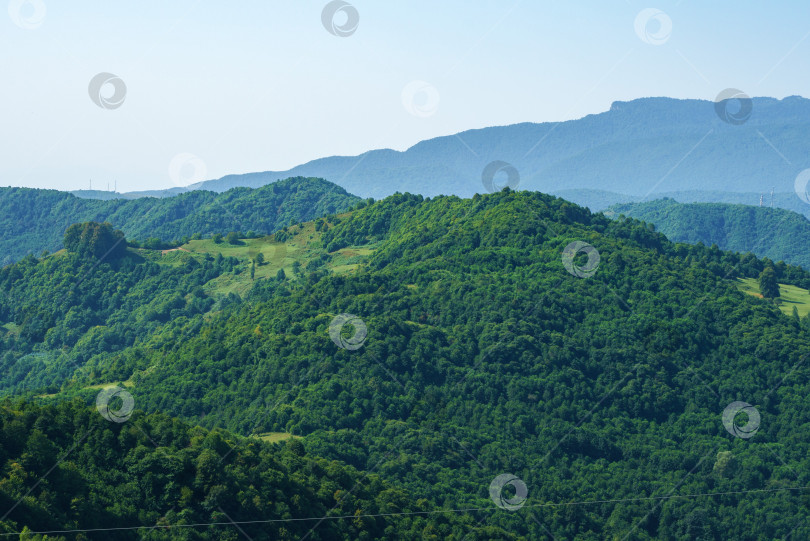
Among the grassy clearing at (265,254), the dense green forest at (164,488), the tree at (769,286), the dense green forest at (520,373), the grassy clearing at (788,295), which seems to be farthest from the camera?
the grassy clearing at (265,254)

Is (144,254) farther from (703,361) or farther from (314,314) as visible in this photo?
(703,361)

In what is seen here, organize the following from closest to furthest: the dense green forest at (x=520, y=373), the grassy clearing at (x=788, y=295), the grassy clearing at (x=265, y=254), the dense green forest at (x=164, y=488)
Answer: the dense green forest at (x=164, y=488) < the dense green forest at (x=520, y=373) < the grassy clearing at (x=788, y=295) < the grassy clearing at (x=265, y=254)

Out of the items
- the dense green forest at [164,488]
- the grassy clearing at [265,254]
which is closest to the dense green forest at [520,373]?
the grassy clearing at [265,254]

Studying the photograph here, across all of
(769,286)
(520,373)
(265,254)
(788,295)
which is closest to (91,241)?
(265,254)

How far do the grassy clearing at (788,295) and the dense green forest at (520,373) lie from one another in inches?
134

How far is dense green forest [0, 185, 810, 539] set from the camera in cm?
7956

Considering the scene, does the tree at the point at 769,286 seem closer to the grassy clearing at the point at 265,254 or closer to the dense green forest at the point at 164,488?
the grassy clearing at the point at 265,254

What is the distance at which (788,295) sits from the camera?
136m

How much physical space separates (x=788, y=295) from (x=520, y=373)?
58928 millimetres

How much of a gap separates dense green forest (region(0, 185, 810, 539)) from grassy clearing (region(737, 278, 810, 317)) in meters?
3.41

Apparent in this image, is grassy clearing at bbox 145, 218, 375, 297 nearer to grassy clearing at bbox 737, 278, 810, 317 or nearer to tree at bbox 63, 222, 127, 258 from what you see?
tree at bbox 63, 222, 127, 258

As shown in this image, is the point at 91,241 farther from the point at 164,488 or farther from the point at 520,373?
the point at 164,488

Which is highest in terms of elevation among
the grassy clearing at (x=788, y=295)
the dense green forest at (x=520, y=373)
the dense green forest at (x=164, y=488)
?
the grassy clearing at (x=788, y=295)

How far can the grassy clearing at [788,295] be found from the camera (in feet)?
425
